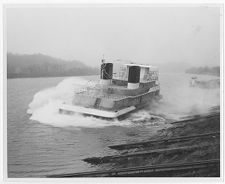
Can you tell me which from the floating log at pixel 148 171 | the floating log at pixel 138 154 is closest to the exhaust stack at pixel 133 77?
the floating log at pixel 138 154

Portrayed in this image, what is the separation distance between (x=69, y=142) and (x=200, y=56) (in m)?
1.38

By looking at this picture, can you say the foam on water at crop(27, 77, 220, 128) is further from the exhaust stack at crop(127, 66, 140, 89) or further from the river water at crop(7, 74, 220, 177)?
the exhaust stack at crop(127, 66, 140, 89)

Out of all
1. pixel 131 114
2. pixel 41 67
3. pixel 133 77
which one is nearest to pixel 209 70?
pixel 133 77

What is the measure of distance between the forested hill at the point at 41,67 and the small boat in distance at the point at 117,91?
144 mm

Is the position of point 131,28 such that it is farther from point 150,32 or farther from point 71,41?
point 71,41

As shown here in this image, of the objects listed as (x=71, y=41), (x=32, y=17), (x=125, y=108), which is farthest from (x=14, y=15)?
(x=125, y=108)

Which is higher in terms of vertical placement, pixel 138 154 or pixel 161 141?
pixel 161 141

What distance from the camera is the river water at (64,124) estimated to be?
3074 millimetres

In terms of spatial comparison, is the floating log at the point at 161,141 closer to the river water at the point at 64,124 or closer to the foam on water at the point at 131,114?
the river water at the point at 64,124

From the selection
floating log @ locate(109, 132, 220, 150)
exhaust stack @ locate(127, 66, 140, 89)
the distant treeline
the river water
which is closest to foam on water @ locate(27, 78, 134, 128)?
the river water

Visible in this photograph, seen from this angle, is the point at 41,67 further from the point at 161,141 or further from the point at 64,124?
the point at 161,141

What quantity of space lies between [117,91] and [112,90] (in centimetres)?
5

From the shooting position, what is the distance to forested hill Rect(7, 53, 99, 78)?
121 inches

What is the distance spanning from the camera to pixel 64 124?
3.10 m
